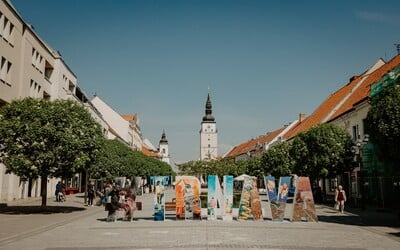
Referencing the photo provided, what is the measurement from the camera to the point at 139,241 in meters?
14.6

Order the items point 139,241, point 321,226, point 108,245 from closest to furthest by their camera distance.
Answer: point 108,245 → point 139,241 → point 321,226

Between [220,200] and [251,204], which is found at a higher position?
[220,200]

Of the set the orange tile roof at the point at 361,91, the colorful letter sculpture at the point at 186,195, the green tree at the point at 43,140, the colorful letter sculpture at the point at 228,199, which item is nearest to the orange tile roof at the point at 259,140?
the orange tile roof at the point at 361,91

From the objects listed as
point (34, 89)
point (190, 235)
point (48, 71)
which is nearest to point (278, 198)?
point (190, 235)

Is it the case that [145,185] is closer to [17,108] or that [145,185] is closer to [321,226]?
[17,108]

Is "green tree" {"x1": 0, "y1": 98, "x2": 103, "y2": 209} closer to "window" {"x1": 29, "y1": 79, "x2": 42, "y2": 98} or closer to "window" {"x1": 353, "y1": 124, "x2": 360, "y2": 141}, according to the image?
"window" {"x1": 29, "y1": 79, "x2": 42, "y2": 98}

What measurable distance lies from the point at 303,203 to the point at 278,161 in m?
29.8

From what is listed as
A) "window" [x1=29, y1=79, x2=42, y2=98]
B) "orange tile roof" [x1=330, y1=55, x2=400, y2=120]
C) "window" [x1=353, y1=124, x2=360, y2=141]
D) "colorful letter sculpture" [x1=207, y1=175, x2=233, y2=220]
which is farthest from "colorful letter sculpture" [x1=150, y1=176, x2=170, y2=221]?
"orange tile roof" [x1=330, y1=55, x2=400, y2=120]

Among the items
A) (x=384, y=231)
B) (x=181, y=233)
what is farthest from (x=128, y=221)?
(x=384, y=231)

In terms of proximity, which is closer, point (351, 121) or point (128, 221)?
point (128, 221)

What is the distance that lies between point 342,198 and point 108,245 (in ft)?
60.3

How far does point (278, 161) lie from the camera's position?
52.1 metres

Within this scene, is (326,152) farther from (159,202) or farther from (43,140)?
(43,140)

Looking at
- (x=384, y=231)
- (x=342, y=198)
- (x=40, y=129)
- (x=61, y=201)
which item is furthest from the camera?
(x=61, y=201)
